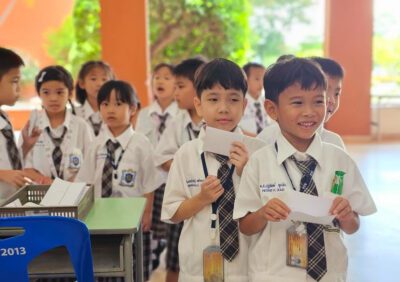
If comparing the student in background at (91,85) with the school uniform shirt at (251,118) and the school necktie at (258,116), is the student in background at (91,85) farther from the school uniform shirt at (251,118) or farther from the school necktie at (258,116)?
the school necktie at (258,116)

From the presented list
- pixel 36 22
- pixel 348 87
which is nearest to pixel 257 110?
pixel 348 87

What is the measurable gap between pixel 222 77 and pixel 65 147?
1350 millimetres

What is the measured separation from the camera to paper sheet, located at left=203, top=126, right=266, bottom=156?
1.66 metres

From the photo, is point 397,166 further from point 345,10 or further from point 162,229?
point 162,229

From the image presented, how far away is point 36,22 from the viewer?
965cm

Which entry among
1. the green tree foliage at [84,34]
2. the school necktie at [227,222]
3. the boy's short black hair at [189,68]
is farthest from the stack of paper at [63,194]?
the green tree foliage at [84,34]

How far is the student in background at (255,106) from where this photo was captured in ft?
12.2

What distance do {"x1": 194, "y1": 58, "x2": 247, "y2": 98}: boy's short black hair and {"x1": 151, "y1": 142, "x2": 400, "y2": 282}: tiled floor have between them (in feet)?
5.22

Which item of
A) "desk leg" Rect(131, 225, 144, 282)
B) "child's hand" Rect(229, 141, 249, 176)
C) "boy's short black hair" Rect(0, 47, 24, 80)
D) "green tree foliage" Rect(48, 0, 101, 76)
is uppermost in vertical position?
"green tree foliage" Rect(48, 0, 101, 76)

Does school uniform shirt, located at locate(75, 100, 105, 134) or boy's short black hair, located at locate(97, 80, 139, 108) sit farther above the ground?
boy's short black hair, located at locate(97, 80, 139, 108)

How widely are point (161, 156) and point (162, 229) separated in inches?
27.5

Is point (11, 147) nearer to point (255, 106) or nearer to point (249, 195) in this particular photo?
point (249, 195)

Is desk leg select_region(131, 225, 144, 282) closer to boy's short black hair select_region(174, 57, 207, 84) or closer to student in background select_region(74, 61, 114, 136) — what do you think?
boy's short black hair select_region(174, 57, 207, 84)

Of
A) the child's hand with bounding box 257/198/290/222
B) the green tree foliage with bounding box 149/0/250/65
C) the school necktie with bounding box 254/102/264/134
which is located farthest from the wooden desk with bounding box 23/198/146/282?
the green tree foliage with bounding box 149/0/250/65
